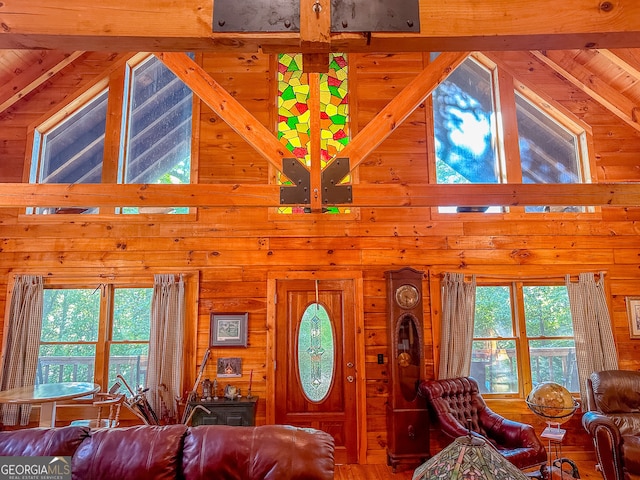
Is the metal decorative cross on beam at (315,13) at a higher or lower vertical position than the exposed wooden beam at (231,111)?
lower

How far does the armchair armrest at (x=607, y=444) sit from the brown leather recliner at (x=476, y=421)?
0.48 metres

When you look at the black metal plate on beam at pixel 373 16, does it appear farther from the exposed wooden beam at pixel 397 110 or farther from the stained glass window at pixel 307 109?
the stained glass window at pixel 307 109

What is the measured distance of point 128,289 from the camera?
4.81 m

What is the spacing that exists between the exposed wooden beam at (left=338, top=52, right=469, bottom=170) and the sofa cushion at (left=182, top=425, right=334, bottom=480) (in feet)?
6.98

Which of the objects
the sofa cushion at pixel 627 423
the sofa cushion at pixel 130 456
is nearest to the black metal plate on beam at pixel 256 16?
the sofa cushion at pixel 130 456

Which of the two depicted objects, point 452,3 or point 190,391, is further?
point 190,391

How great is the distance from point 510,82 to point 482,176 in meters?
1.25

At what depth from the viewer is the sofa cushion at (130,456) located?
218 centimetres

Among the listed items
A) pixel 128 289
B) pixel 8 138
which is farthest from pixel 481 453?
pixel 8 138

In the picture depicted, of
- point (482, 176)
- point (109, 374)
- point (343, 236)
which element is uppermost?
point (482, 176)

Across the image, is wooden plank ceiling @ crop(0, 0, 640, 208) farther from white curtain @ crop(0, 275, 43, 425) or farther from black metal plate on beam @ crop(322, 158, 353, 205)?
white curtain @ crop(0, 275, 43, 425)

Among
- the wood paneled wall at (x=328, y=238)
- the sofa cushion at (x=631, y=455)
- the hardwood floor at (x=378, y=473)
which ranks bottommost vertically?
the hardwood floor at (x=378, y=473)

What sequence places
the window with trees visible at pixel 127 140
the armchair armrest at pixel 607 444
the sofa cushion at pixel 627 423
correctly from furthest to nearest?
the window with trees visible at pixel 127 140
the sofa cushion at pixel 627 423
the armchair armrest at pixel 607 444

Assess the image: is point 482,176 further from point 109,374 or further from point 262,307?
point 109,374
